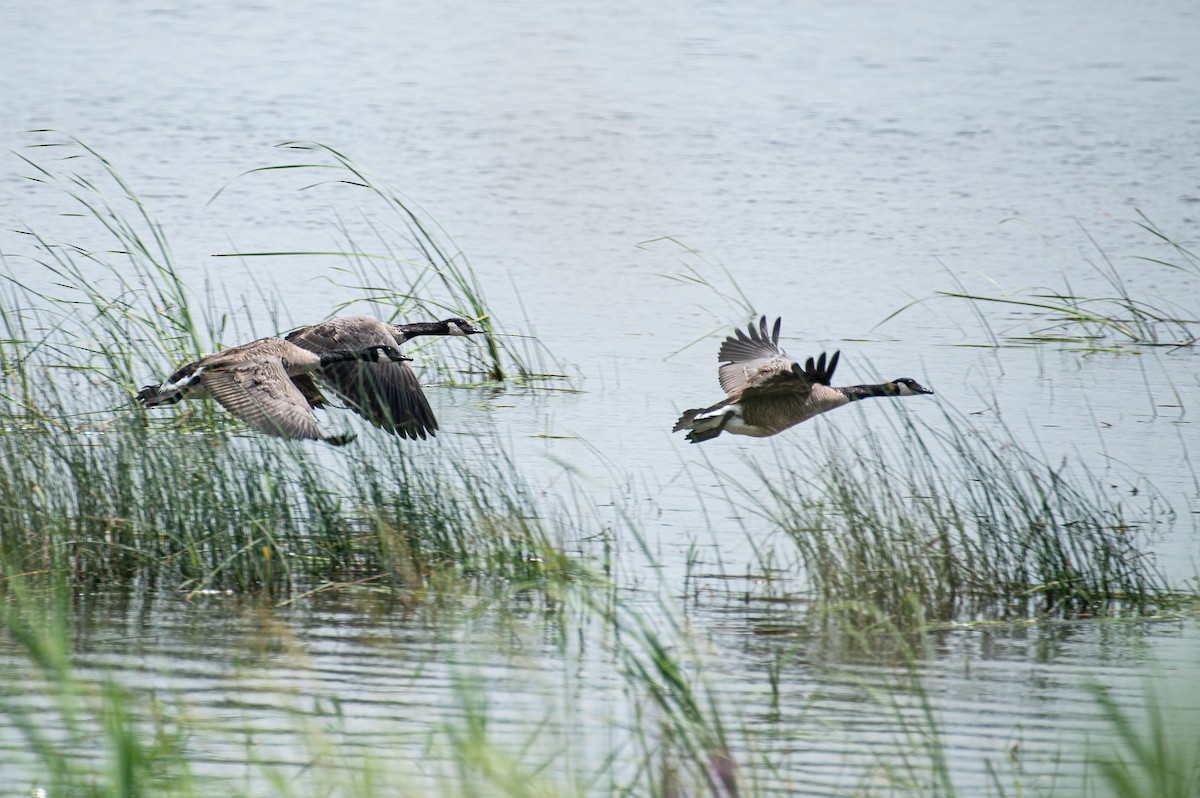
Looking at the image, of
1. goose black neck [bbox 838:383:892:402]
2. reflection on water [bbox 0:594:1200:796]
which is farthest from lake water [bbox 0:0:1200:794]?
goose black neck [bbox 838:383:892:402]

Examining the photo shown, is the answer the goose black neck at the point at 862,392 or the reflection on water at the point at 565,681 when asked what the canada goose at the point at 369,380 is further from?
the goose black neck at the point at 862,392

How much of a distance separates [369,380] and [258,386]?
660mm

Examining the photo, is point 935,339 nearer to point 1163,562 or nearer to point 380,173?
point 1163,562

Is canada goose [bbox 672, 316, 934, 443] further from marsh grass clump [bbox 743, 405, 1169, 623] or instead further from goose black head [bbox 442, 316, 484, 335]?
goose black head [bbox 442, 316, 484, 335]

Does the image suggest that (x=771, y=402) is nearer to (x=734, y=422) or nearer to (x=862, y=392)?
(x=734, y=422)

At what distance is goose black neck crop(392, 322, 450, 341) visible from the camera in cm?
953

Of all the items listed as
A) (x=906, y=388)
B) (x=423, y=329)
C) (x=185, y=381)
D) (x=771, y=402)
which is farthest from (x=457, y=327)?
(x=906, y=388)

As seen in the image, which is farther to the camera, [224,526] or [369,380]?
[369,380]

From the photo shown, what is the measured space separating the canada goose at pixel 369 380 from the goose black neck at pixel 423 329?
51 cm

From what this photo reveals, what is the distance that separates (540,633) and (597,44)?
23962mm

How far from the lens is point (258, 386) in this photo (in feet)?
24.0

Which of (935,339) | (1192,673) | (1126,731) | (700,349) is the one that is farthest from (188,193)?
(1126,731)

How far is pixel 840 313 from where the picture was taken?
12.9 meters

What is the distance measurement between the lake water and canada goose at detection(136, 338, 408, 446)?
109 centimetres
